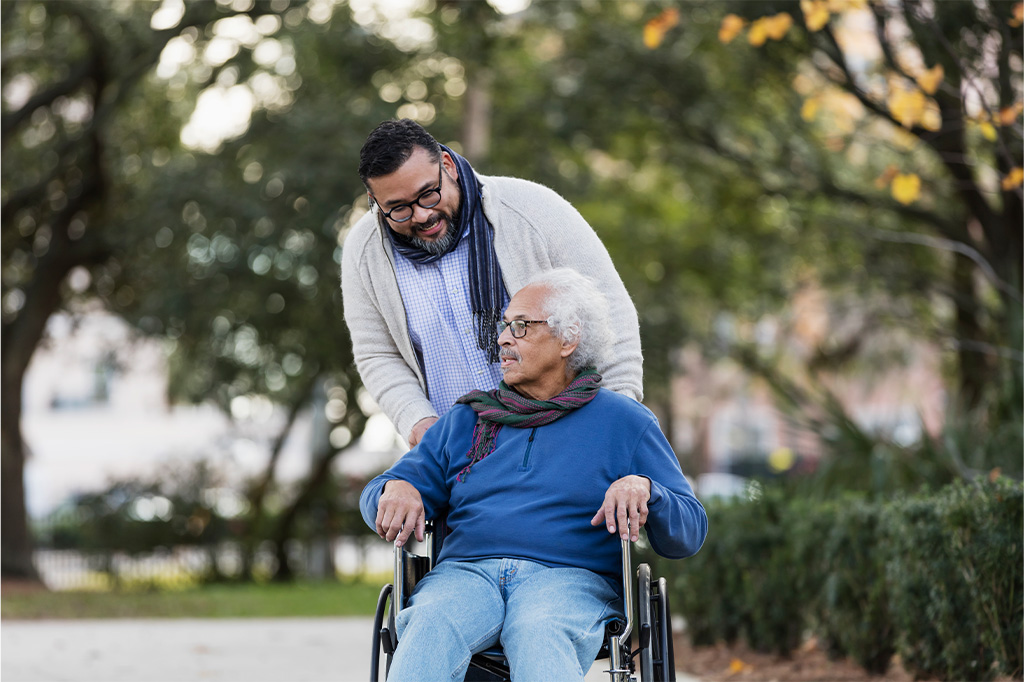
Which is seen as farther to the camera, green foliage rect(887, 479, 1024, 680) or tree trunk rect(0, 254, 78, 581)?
tree trunk rect(0, 254, 78, 581)

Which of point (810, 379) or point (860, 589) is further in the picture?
point (810, 379)

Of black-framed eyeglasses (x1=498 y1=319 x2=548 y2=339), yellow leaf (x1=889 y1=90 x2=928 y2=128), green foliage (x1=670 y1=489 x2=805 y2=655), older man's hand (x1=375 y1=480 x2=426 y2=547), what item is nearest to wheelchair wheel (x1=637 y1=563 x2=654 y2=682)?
older man's hand (x1=375 y1=480 x2=426 y2=547)

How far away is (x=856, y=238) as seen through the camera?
39.2ft

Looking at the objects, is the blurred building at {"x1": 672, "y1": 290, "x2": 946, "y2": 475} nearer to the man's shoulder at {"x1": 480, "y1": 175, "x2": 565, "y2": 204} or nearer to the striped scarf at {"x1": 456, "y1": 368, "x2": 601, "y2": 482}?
the man's shoulder at {"x1": 480, "y1": 175, "x2": 565, "y2": 204}

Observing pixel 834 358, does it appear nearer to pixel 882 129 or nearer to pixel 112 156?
pixel 882 129

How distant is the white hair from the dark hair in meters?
0.46

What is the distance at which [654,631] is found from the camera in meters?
2.76

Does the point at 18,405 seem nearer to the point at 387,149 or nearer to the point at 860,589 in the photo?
the point at 860,589

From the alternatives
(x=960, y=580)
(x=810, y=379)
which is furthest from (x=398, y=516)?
(x=810, y=379)

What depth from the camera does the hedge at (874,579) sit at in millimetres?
4289

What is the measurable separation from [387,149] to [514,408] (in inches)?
28.7

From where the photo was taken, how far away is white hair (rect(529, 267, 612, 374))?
297cm

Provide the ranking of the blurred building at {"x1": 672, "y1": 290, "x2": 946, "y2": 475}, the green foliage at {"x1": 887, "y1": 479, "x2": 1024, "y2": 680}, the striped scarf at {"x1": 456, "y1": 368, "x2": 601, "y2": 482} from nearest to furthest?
the striped scarf at {"x1": 456, "y1": 368, "x2": 601, "y2": 482} < the green foliage at {"x1": 887, "y1": 479, "x2": 1024, "y2": 680} < the blurred building at {"x1": 672, "y1": 290, "x2": 946, "y2": 475}

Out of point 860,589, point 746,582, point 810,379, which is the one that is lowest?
point 746,582
